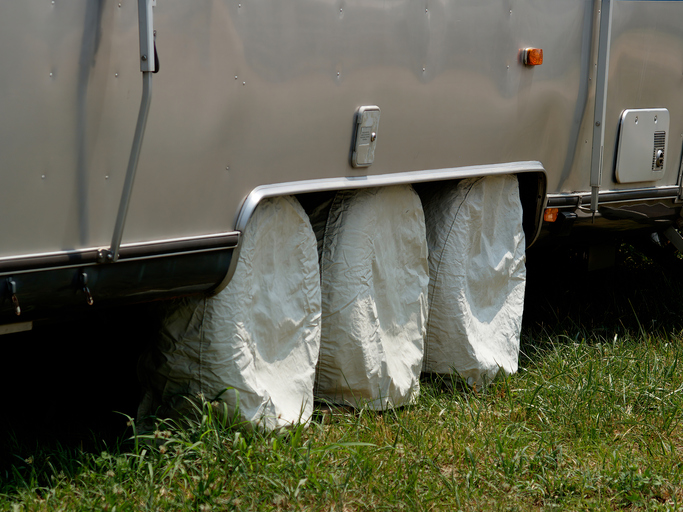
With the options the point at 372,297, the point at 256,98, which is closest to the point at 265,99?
the point at 256,98

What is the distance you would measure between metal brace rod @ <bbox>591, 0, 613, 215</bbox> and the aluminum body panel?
4 centimetres

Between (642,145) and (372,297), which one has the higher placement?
(642,145)

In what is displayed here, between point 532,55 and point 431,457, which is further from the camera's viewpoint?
point 532,55

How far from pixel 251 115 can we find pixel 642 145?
225 centimetres

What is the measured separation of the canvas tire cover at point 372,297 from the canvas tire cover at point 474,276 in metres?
0.16

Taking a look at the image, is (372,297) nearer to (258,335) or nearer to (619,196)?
(258,335)

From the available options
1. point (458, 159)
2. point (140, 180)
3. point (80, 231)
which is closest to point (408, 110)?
point (458, 159)

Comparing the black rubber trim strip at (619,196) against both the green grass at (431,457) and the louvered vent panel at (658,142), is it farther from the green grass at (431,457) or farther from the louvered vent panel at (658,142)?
the green grass at (431,457)

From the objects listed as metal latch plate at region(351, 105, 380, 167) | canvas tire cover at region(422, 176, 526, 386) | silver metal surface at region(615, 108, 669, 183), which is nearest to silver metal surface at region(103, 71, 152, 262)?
metal latch plate at region(351, 105, 380, 167)

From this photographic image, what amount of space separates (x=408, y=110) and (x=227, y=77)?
82 centimetres

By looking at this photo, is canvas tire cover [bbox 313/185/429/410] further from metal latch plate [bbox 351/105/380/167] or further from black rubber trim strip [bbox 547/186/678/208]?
black rubber trim strip [bbox 547/186/678/208]

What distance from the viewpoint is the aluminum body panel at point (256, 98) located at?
81.7 inches

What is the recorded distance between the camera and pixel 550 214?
3.70 metres

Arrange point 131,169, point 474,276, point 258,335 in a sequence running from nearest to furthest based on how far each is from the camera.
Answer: point 131,169
point 258,335
point 474,276
